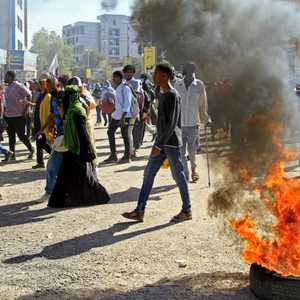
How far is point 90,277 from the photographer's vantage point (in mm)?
4812

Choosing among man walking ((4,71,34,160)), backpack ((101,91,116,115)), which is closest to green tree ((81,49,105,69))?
backpack ((101,91,116,115))

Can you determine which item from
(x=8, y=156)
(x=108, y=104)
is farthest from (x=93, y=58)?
(x=8, y=156)

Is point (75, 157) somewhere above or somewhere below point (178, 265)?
above

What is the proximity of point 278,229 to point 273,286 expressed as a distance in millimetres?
486

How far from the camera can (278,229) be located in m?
4.29

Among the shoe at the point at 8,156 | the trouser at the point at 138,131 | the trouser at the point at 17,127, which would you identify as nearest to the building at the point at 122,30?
the trouser at the point at 138,131

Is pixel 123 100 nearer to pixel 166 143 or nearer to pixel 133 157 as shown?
pixel 133 157

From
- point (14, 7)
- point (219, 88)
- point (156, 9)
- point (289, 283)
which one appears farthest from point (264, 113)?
point (14, 7)

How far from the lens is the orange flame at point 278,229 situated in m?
4.13

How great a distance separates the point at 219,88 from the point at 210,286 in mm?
2351

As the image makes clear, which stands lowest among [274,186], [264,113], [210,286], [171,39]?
[210,286]

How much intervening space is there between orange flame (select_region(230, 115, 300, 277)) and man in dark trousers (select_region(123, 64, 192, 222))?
1.75m

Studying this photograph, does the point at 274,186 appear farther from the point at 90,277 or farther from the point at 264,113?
the point at 90,277

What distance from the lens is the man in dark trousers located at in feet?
20.7
